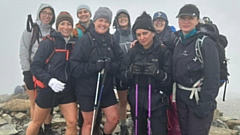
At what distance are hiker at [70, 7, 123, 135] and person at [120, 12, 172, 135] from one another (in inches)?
18.6

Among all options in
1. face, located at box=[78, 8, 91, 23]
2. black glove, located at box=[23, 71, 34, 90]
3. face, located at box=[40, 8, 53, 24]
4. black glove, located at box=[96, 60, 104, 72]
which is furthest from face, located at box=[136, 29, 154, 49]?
black glove, located at box=[23, 71, 34, 90]

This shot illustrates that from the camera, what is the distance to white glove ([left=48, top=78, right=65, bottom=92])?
4.77 metres

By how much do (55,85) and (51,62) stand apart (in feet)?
1.68

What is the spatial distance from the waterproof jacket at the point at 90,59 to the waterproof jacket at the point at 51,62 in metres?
0.20

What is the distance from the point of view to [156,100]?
485 cm

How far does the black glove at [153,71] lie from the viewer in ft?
15.2

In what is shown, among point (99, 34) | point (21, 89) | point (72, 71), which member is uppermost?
point (99, 34)

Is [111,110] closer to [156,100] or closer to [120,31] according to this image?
[156,100]

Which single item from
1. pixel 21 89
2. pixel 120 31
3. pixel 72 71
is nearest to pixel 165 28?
pixel 120 31

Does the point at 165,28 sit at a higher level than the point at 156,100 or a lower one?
higher

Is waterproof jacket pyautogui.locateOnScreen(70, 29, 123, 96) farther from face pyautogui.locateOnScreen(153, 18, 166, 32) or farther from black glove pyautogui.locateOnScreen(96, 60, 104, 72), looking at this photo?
face pyautogui.locateOnScreen(153, 18, 166, 32)

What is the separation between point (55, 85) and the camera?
4.77 metres

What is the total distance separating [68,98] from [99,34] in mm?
1457

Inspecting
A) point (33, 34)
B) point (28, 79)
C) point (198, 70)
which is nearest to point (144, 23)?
point (198, 70)
